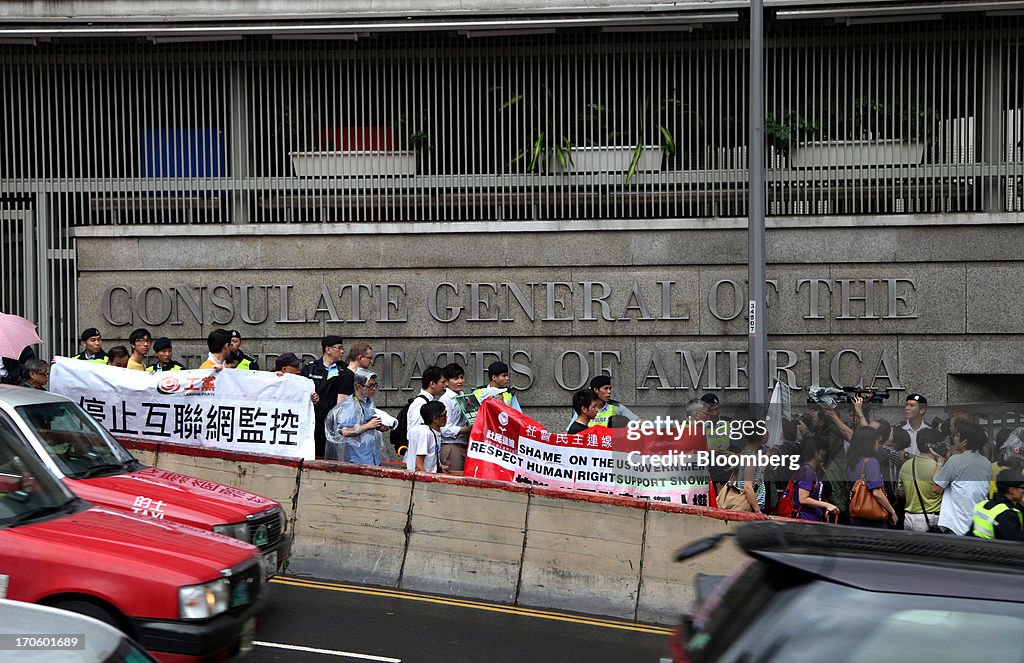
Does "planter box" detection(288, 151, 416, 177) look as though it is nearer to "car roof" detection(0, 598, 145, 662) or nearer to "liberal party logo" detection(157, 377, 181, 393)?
"liberal party logo" detection(157, 377, 181, 393)

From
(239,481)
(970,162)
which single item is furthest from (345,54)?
(970,162)

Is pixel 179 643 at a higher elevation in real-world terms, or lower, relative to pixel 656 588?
higher

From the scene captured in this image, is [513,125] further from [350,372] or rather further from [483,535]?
[483,535]

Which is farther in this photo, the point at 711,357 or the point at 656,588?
the point at 711,357

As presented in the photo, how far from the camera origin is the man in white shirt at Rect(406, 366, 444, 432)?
34.9ft

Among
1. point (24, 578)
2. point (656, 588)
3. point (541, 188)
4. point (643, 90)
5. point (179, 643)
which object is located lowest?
point (656, 588)

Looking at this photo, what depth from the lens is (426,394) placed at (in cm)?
1097

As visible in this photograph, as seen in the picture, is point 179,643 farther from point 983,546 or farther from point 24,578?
point 983,546

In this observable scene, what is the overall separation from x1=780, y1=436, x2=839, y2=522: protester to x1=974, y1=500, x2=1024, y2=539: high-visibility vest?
1827mm

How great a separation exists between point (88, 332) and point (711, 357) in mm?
8349

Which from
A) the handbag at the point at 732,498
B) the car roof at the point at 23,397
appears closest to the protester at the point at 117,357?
the car roof at the point at 23,397

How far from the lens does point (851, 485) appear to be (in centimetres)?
965

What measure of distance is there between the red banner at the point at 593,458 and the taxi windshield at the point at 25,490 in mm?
4540

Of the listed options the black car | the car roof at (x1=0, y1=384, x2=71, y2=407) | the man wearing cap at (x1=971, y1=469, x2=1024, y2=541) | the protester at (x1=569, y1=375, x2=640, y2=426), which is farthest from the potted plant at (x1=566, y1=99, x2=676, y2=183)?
the black car
